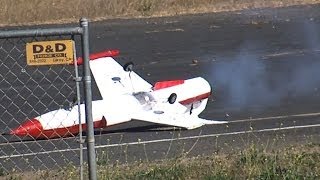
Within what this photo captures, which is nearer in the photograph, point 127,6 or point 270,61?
point 270,61

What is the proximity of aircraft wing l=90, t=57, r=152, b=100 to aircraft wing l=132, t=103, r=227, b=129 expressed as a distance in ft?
2.26

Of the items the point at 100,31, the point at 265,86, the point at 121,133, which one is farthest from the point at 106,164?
the point at 100,31

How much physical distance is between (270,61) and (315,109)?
5032mm

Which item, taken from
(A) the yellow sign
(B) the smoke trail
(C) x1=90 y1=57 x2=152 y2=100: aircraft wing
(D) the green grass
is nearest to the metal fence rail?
(A) the yellow sign

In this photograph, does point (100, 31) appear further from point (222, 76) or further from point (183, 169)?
point (183, 169)

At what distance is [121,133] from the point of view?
1193cm

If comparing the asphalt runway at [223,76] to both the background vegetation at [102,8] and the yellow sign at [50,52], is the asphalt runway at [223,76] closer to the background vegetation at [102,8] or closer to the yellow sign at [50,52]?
the background vegetation at [102,8]

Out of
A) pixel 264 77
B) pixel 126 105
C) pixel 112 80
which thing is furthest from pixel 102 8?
pixel 126 105

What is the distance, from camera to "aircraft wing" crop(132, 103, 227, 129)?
11.7m

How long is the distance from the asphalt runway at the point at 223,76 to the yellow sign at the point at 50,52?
2854 mm

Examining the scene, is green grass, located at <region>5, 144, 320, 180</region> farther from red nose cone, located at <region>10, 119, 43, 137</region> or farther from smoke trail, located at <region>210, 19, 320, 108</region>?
smoke trail, located at <region>210, 19, 320, 108</region>

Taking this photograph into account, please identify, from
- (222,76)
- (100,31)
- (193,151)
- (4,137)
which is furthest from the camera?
(100,31)

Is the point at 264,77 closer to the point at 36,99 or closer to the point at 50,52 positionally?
the point at 36,99

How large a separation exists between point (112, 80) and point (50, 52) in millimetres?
6296
